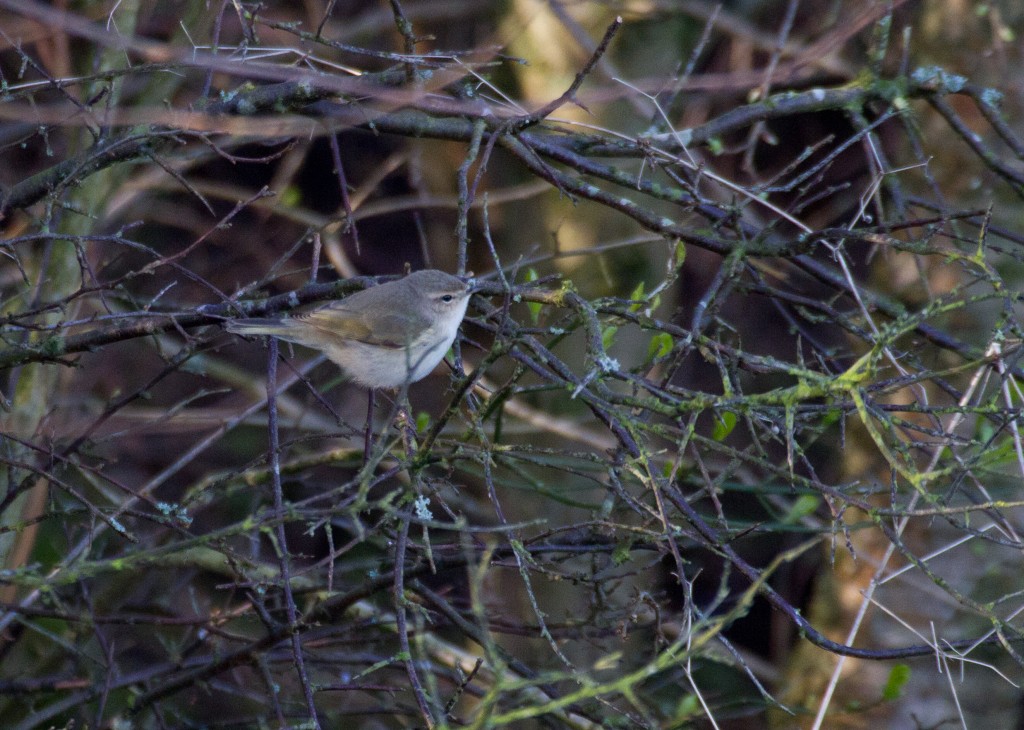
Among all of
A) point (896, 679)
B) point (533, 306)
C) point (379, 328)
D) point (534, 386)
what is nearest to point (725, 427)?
point (534, 386)

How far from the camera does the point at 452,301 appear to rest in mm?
3250

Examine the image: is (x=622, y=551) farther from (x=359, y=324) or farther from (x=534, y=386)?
(x=359, y=324)

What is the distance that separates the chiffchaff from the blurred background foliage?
20 cm

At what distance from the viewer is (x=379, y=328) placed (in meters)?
3.80

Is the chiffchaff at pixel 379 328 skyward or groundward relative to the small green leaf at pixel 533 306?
groundward

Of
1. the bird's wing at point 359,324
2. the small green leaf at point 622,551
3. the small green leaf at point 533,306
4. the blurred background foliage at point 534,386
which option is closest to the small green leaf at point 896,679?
the blurred background foliage at point 534,386

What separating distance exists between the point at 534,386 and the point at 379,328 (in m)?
0.75

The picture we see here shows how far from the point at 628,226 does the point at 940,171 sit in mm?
1935

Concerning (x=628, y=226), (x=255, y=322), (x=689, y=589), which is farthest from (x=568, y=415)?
(x=689, y=589)

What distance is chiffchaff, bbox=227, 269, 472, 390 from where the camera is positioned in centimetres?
353

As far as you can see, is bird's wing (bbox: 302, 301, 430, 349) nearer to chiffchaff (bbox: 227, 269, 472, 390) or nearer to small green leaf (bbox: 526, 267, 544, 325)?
chiffchaff (bbox: 227, 269, 472, 390)

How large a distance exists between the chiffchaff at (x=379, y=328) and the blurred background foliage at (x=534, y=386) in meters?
0.20

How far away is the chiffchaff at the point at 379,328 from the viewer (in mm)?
3527

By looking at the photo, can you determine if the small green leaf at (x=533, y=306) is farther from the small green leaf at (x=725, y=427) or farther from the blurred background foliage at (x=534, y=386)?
the small green leaf at (x=725, y=427)
